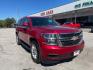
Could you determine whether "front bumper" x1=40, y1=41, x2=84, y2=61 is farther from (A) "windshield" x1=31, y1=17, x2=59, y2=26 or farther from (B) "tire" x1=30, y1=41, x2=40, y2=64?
(A) "windshield" x1=31, y1=17, x2=59, y2=26

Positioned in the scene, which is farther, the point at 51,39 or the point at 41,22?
the point at 41,22

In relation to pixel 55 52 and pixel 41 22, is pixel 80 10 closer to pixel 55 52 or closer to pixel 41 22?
pixel 41 22

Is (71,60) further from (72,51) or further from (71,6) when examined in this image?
(71,6)

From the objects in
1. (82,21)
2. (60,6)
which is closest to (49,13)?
(60,6)

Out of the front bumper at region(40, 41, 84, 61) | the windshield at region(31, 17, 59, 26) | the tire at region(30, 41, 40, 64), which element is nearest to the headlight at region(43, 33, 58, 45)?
the front bumper at region(40, 41, 84, 61)

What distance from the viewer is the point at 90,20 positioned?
3775cm

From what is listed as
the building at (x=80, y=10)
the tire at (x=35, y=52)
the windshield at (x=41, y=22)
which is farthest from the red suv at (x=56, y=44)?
the building at (x=80, y=10)

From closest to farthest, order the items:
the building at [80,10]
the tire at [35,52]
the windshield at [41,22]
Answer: the tire at [35,52]
the windshield at [41,22]
the building at [80,10]

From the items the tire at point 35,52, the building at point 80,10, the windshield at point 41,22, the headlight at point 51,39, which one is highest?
the building at point 80,10

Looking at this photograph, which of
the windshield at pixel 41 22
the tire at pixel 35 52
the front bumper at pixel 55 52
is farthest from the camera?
the windshield at pixel 41 22

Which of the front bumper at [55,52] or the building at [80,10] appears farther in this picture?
the building at [80,10]

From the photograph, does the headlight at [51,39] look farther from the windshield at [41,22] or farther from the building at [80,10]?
the building at [80,10]

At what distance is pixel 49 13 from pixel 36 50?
4234 centimetres

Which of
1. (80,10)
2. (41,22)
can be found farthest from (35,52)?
(80,10)
